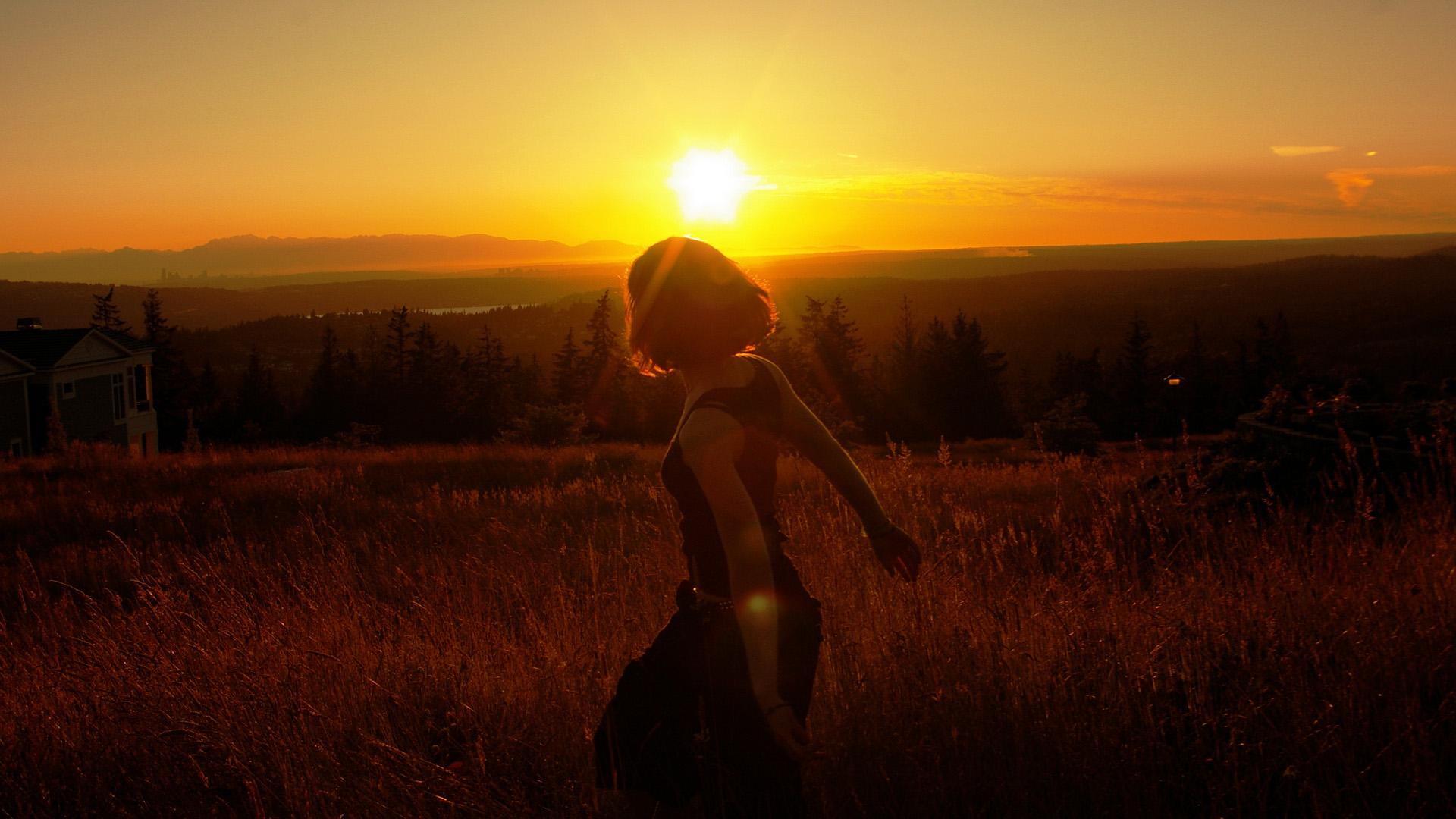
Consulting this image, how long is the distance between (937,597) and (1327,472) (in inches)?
169

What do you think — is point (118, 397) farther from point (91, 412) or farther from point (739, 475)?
point (739, 475)

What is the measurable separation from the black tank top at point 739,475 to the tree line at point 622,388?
176 ft

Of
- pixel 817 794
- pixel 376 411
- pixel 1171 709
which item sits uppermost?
pixel 1171 709

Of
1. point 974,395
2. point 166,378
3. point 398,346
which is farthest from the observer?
point 398,346

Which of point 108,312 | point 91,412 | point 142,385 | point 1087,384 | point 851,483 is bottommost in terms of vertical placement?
point 1087,384

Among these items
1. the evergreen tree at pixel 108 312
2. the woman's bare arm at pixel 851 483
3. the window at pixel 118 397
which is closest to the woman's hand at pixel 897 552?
the woman's bare arm at pixel 851 483

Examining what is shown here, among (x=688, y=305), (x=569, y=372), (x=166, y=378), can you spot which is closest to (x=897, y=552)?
(x=688, y=305)

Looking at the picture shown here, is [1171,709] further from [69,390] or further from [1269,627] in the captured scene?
[69,390]

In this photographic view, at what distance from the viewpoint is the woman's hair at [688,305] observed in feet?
6.81

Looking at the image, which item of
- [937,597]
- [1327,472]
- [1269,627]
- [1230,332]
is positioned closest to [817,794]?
[937,597]

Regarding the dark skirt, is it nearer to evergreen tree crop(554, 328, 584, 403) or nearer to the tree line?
the tree line

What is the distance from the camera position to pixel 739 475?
6.46 feet

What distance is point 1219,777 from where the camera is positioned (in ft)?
8.16

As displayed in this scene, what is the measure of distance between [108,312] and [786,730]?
257ft
